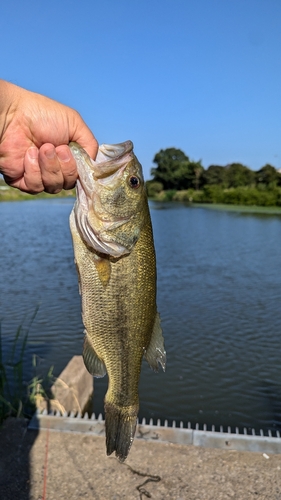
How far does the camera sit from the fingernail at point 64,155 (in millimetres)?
2373

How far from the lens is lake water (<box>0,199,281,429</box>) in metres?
7.32

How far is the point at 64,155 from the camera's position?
2.38 metres

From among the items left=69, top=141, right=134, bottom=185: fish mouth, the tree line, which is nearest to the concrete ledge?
left=69, top=141, right=134, bottom=185: fish mouth

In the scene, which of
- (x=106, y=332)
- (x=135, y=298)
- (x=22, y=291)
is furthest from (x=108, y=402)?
(x=22, y=291)

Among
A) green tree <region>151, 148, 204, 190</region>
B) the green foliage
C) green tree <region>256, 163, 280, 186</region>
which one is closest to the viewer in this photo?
green tree <region>256, 163, 280, 186</region>

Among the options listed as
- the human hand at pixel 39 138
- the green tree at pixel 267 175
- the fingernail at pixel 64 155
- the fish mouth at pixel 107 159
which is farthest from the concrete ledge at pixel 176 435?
the green tree at pixel 267 175

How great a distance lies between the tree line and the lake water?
143 ft

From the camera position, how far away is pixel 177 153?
112 m

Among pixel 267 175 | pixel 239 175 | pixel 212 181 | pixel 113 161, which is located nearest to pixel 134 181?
pixel 113 161

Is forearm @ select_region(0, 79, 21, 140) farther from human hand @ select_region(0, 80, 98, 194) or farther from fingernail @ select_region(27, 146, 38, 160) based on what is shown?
fingernail @ select_region(27, 146, 38, 160)

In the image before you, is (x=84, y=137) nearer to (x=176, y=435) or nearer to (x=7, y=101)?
(x=7, y=101)

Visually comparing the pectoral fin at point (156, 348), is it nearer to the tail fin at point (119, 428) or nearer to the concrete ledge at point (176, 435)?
the tail fin at point (119, 428)

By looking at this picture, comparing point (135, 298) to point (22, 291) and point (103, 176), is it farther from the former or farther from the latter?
point (22, 291)

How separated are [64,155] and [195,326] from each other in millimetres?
8536
